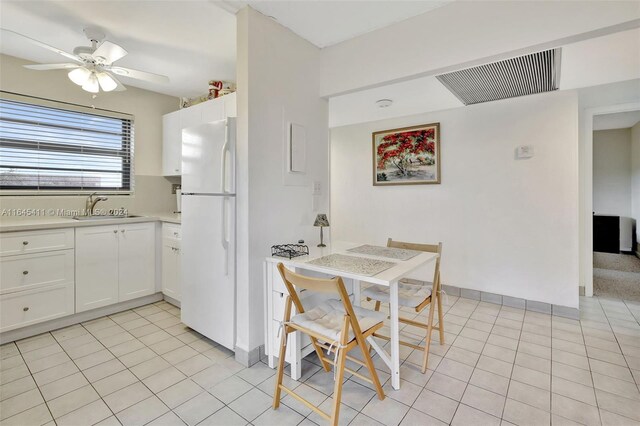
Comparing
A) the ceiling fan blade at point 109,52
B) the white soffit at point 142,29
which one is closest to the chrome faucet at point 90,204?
the white soffit at point 142,29

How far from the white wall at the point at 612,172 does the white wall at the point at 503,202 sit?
14.8 ft

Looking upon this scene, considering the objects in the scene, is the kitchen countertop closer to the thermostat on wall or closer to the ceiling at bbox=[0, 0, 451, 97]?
the ceiling at bbox=[0, 0, 451, 97]

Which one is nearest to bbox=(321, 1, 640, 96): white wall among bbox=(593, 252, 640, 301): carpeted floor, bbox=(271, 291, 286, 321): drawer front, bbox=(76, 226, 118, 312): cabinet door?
bbox=(271, 291, 286, 321): drawer front

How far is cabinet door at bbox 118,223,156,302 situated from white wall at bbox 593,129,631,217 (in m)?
8.09

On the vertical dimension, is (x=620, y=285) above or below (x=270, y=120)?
below

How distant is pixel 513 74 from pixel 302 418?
2969 millimetres

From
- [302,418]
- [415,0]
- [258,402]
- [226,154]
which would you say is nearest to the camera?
[302,418]

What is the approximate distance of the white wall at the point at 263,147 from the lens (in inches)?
84.4

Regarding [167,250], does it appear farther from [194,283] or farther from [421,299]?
[421,299]

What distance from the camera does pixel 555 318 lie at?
291cm

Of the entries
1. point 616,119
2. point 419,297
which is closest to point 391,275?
point 419,297

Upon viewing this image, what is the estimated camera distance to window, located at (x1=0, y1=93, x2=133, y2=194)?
2832 millimetres

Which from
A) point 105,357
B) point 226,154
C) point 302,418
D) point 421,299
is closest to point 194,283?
point 105,357

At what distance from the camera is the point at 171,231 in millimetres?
3104
